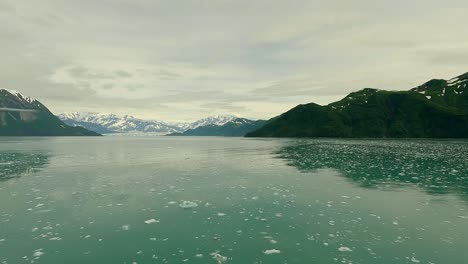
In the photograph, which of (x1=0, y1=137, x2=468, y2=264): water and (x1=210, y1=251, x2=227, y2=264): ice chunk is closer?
(x1=210, y1=251, x2=227, y2=264): ice chunk

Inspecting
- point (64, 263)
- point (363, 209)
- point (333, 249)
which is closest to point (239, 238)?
point (333, 249)

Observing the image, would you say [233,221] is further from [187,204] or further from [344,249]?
[344,249]

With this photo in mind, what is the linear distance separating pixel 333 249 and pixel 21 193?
3223 cm

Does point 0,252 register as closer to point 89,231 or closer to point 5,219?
point 89,231

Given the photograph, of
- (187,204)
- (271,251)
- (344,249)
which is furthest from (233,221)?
(344,249)

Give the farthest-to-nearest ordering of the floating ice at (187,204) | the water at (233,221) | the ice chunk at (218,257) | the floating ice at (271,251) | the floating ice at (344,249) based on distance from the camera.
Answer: the floating ice at (187,204), the floating ice at (344,249), the floating ice at (271,251), the water at (233,221), the ice chunk at (218,257)

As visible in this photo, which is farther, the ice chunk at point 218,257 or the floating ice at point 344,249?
the floating ice at point 344,249

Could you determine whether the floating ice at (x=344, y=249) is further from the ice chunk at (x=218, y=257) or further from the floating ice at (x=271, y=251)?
the ice chunk at (x=218, y=257)

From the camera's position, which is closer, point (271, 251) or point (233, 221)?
point (271, 251)

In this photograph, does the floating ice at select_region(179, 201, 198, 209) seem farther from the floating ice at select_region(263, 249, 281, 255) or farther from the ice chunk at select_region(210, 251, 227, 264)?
the floating ice at select_region(263, 249, 281, 255)

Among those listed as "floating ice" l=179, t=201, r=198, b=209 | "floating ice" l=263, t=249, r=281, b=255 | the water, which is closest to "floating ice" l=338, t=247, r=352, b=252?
the water

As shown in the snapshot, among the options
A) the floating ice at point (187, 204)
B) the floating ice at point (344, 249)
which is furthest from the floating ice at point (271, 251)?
the floating ice at point (187, 204)

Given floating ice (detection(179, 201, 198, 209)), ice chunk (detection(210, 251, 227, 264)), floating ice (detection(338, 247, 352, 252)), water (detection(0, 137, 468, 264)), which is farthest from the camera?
floating ice (detection(179, 201, 198, 209))

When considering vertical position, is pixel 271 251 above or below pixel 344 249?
below
